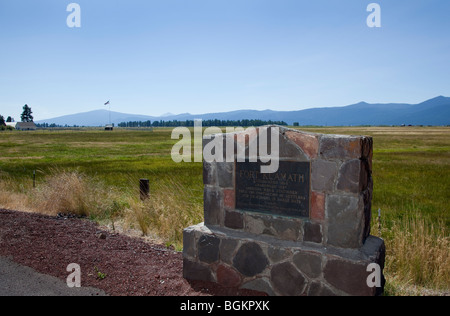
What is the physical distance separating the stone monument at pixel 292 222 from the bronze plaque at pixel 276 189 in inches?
0.5

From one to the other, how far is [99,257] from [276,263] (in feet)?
9.19

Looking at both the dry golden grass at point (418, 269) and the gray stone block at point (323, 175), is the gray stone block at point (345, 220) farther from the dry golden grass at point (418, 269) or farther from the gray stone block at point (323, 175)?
the dry golden grass at point (418, 269)

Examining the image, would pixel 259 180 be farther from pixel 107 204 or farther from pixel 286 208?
pixel 107 204

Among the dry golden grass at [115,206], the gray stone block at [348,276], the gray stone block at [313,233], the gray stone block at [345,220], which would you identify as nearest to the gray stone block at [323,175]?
the gray stone block at [345,220]

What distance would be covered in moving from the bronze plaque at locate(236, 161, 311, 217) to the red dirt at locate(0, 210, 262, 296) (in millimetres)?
1105

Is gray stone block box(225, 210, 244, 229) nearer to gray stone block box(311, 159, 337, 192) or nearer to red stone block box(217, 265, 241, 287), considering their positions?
red stone block box(217, 265, 241, 287)

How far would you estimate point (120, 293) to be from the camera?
4391 millimetres

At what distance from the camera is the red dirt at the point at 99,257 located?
4.60 meters

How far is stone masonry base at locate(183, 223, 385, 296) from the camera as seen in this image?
12.9 feet
